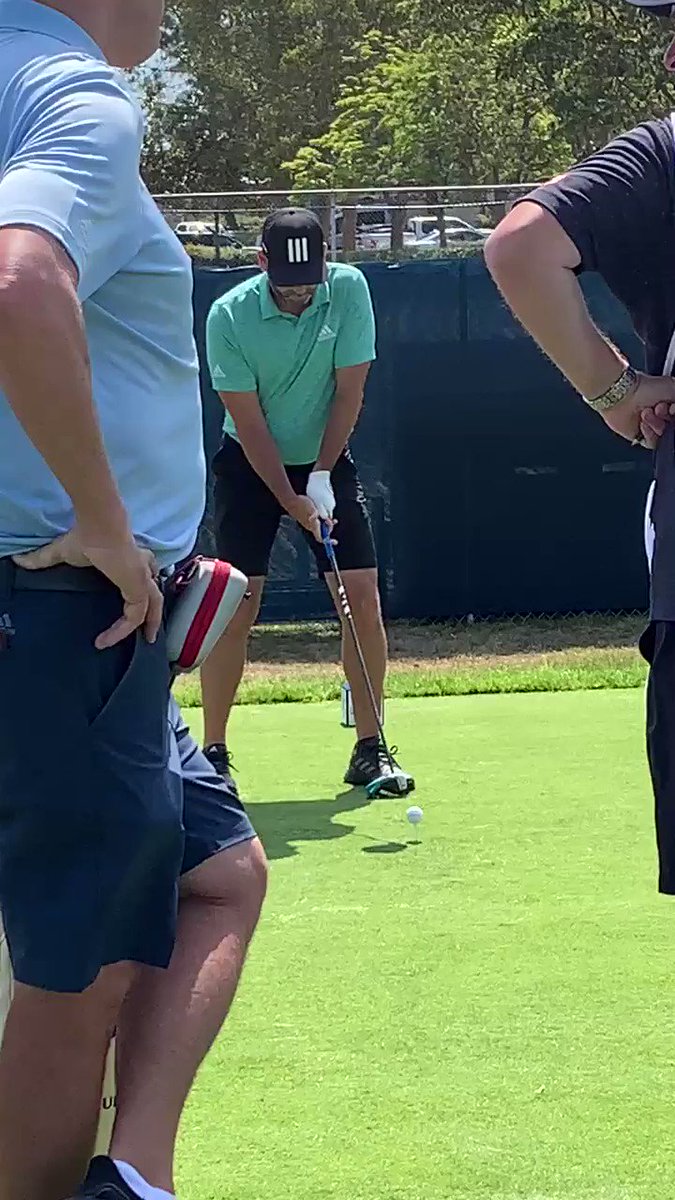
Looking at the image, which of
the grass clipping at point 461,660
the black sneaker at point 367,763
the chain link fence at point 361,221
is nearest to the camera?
the black sneaker at point 367,763

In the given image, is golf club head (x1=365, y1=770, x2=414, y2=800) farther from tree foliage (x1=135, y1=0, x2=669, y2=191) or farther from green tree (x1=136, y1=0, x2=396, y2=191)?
green tree (x1=136, y1=0, x2=396, y2=191)

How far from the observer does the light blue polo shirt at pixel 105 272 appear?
6.94ft

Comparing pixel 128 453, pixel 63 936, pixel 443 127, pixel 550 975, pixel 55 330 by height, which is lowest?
pixel 443 127

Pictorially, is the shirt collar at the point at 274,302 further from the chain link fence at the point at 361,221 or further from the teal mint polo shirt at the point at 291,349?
the chain link fence at the point at 361,221

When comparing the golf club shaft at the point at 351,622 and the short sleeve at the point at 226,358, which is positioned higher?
the short sleeve at the point at 226,358

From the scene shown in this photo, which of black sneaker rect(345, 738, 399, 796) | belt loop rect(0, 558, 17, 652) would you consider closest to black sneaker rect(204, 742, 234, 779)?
black sneaker rect(345, 738, 399, 796)

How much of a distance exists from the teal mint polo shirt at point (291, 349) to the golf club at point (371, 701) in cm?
33

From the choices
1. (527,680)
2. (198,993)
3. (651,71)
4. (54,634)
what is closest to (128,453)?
(54,634)

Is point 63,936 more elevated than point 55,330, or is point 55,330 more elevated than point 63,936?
point 55,330

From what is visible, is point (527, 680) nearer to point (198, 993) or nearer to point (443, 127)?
point (198, 993)

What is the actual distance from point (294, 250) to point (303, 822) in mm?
1795

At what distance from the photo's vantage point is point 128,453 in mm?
2328

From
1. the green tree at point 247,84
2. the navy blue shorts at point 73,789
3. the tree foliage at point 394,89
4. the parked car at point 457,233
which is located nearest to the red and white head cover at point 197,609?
the navy blue shorts at point 73,789

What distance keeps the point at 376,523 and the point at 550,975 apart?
6.60 metres
